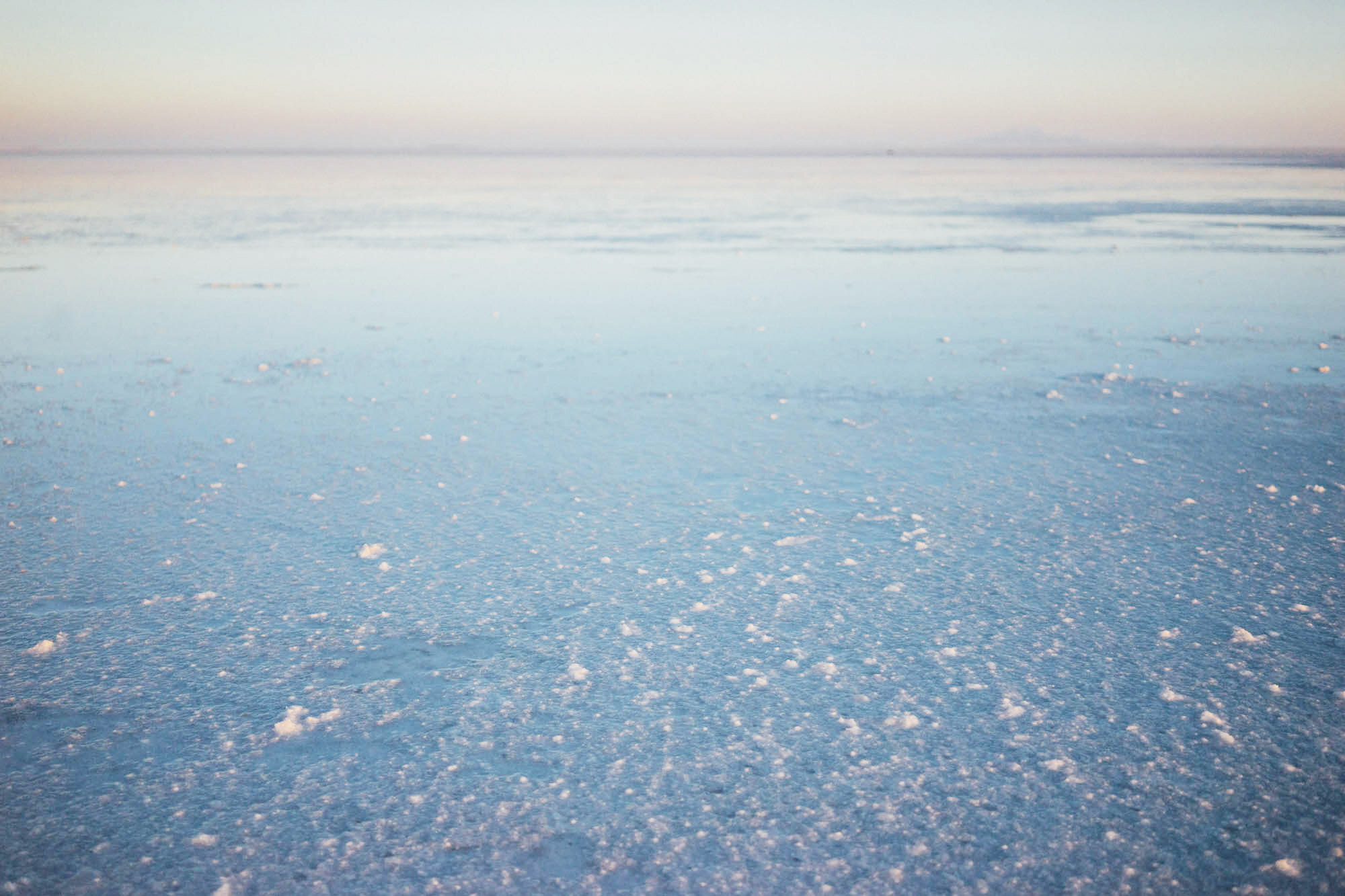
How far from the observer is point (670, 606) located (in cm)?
347

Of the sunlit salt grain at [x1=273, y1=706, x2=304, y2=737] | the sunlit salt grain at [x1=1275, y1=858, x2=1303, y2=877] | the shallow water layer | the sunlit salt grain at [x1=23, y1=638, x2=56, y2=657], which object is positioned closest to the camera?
the sunlit salt grain at [x1=1275, y1=858, x2=1303, y2=877]

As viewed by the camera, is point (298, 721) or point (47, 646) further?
point (47, 646)

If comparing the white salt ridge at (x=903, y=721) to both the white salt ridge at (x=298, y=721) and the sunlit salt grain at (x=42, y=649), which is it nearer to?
the white salt ridge at (x=298, y=721)

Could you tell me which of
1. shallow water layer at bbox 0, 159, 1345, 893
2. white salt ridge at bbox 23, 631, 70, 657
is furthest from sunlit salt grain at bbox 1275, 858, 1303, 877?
white salt ridge at bbox 23, 631, 70, 657

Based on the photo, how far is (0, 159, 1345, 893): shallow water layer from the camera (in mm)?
2318

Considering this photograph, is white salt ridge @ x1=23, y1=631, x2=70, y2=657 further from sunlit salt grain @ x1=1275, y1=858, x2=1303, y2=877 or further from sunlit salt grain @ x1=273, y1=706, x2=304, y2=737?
sunlit salt grain @ x1=1275, y1=858, x2=1303, y2=877

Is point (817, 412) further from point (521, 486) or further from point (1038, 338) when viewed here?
point (1038, 338)

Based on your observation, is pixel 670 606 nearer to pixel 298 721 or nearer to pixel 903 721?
pixel 903 721

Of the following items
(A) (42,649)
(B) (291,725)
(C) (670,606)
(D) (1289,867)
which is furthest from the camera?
(C) (670,606)

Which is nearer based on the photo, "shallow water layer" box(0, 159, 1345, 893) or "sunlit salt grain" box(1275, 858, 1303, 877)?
"sunlit salt grain" box(1275, 858, 1303, 877)

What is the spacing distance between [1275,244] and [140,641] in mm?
16827

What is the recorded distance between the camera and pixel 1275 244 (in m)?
14.9

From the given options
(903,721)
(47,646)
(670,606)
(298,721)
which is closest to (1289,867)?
(903,721)

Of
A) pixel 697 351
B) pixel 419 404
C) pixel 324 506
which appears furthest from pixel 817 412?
pixel 324 506
